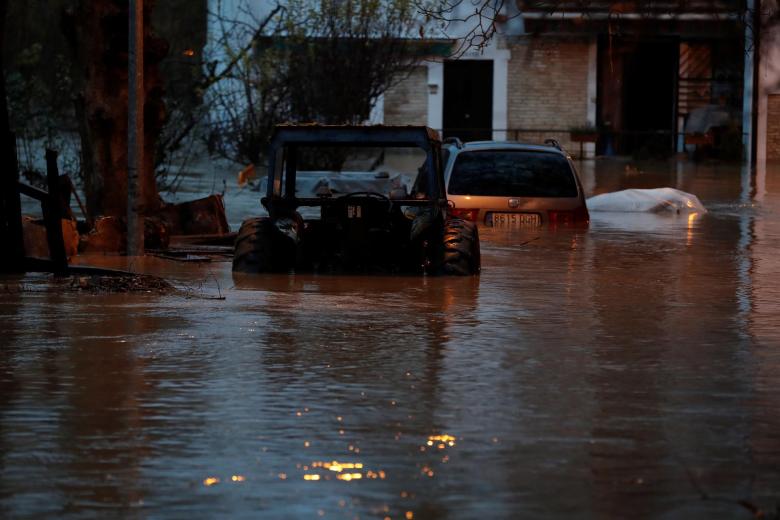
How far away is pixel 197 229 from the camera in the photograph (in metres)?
19.6

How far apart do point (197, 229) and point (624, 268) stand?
19.8 ft

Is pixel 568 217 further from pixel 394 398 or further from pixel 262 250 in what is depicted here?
pixel 394 398

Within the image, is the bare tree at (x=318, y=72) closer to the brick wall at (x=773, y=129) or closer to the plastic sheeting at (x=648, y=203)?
the plastic sheeting at (x=648, y=203)

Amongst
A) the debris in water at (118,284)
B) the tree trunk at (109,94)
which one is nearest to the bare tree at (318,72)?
the tree trunk at (109,94)

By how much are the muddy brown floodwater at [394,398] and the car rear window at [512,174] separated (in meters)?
4.08

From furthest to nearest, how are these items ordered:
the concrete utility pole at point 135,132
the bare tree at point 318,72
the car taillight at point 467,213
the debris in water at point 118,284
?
the bare tree at point 318,72 → the car taillight at point 467,213 → the concrete utility pole at point 135,132 → the debris in water at point 118,284

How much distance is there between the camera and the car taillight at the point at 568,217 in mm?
19109

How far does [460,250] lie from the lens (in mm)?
14312

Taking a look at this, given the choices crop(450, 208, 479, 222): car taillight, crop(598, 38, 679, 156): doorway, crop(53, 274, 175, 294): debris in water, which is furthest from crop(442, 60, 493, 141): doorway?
crop(53, 274, 175, 294): debris in water

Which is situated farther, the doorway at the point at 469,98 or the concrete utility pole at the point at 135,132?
the doorway at the point at 469,98

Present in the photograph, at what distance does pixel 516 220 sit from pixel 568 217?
68cm

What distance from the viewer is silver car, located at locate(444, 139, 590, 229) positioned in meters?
18.8

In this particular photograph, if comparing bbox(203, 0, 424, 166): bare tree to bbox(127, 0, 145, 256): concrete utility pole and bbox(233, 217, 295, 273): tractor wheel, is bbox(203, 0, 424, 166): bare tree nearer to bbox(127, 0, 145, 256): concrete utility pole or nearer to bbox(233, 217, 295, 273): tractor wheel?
bbox(127, 0, 145, 256): concrete utility pole

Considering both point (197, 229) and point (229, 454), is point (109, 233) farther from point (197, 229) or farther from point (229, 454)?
point (229, 454)
